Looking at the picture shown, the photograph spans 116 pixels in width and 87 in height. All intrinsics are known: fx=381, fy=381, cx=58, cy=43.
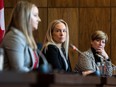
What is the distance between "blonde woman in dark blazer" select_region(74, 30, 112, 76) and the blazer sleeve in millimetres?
746

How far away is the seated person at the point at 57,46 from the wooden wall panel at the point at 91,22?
2.78 m

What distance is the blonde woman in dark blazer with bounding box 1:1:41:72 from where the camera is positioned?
2.80 meters

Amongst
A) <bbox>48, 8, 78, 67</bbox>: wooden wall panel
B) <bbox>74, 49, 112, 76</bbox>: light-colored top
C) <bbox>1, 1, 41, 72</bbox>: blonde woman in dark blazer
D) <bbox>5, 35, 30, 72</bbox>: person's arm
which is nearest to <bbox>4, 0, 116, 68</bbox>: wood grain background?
<bbox>48, 8, 78, 67</bbox>: wooden wall panel

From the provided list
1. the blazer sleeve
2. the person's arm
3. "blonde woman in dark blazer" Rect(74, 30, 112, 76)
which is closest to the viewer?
the person's arm

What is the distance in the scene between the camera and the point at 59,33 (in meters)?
4.04

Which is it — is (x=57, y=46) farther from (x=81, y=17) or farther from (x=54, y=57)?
(x=81, y=17)

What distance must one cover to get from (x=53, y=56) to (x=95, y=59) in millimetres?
1186

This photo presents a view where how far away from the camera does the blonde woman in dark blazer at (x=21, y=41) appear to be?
2.80 meters

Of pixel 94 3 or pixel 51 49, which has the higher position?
pixel 94 3

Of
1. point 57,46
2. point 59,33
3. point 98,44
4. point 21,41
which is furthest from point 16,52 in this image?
point 98,44

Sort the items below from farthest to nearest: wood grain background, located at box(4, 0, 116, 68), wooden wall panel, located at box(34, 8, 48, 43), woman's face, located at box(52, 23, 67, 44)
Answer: wooden wall panel, located at box(34, 8, 48, 43)
wood grain background, located at box(4, 0, 116, 68)
woman's face, located at box(52, 23, 67, 44)

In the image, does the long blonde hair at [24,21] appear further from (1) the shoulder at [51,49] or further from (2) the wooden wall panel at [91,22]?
(2) the wooden wall panel at [91,22]

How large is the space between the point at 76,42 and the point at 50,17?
0.66 meters

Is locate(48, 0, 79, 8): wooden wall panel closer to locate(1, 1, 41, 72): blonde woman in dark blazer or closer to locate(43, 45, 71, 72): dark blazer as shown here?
locate(43, 45, 71, 72): dark blazer
